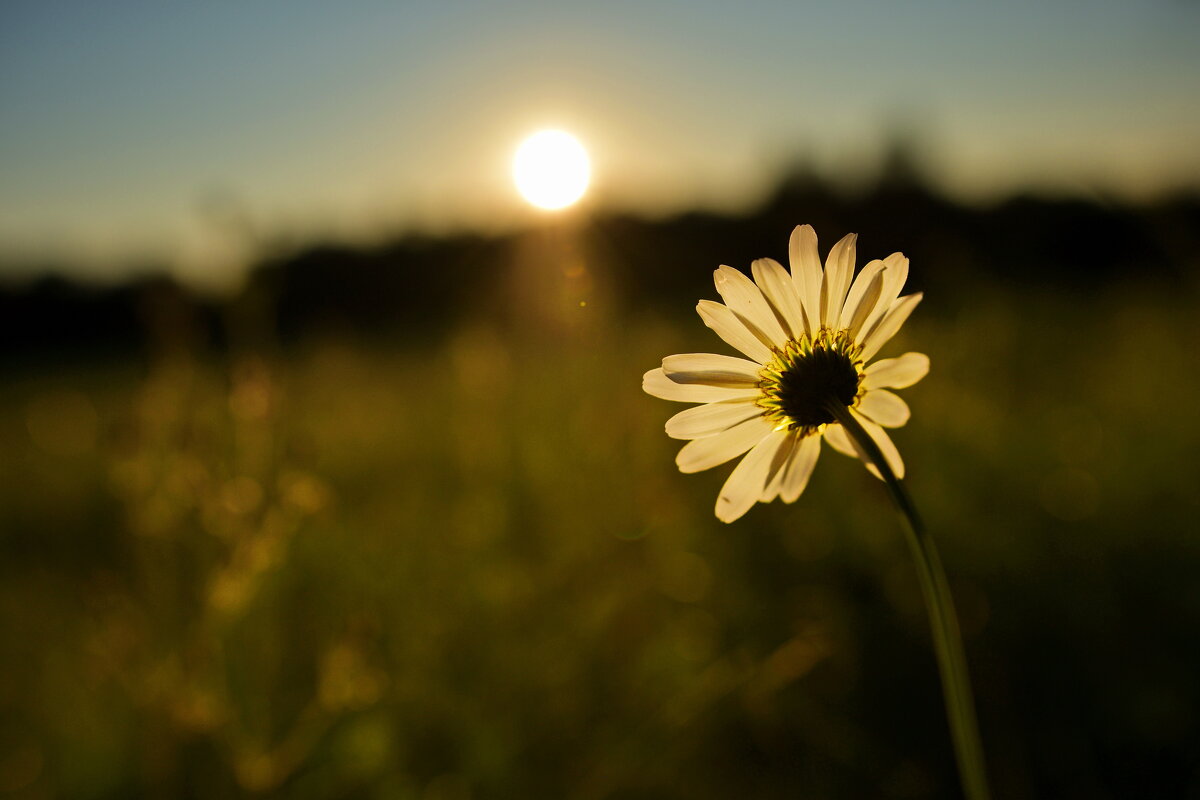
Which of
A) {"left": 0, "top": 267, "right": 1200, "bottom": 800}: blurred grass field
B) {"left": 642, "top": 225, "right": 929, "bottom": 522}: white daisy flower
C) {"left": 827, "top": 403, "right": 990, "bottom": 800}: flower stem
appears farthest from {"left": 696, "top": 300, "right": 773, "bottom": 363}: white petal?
{"left": 0, "top": 267, "right": 1200, "bottom": 800}: blurred grass field

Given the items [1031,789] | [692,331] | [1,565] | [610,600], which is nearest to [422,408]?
[692,331]

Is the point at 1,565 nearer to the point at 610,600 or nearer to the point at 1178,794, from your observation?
the point at 610,600

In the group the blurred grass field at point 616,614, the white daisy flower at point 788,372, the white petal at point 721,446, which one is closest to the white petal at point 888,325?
the white daisy flower at point 788,372

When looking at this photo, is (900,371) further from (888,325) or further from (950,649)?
(950,649)

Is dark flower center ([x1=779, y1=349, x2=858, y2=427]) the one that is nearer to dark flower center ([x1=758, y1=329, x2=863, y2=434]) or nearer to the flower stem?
dark flower center ([x1=758, y1=329, x2=863, y2=434])

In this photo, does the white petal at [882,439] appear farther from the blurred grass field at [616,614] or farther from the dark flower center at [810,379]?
the blurred grass field at [616,614]

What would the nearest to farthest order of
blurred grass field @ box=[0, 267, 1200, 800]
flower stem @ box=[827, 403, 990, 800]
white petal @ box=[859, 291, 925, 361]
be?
flower stem @ box=[827, 403, 990, 800] → white petal @ box=[859, 291, 925, 361] → blurred grass field @ box=[0, 267, 1200, 800]
